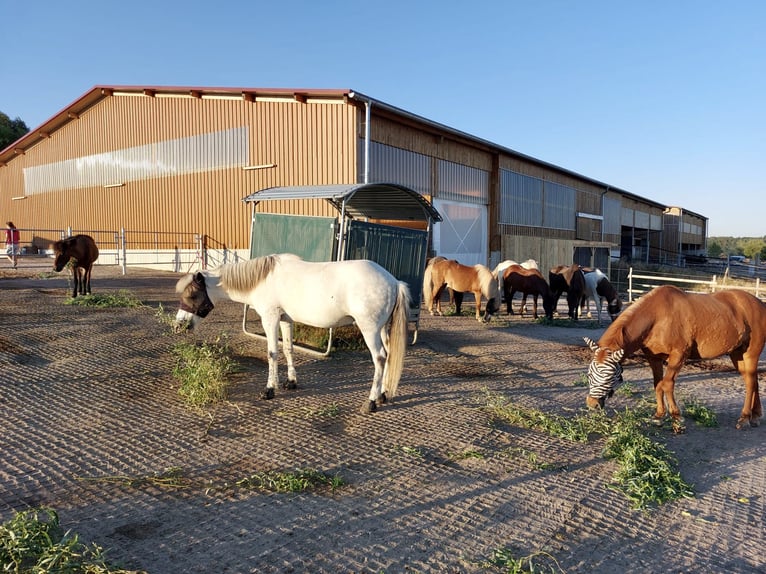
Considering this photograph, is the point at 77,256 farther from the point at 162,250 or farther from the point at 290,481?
the point at 162,250

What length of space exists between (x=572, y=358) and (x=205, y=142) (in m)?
16.6

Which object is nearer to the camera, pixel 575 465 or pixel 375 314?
pixel 575 465

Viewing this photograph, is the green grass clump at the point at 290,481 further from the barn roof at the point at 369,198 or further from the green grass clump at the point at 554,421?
the barn roof at the point at 369,198

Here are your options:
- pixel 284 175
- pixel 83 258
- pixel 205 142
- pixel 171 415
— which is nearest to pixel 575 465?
pixel 171 415

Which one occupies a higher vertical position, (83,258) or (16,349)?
(83,258)

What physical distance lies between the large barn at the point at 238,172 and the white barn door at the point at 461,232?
81mm

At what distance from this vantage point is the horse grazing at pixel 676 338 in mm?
4926

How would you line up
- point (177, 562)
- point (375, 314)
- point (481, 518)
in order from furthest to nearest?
1. point (375, 314)
2. point (481, 518)
3. point (177, 562)

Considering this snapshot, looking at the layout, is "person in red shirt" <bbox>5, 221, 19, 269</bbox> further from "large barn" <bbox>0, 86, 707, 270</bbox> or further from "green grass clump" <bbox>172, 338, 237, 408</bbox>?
"green grass clump" <bbox>172, 338, 237, 408</bbox>

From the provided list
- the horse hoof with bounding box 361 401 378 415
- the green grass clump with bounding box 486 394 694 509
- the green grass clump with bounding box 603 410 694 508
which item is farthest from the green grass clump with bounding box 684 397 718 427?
the horse hoof with bounding box 361 401 378 415

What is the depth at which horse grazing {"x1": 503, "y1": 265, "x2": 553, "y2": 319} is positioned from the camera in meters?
13.5

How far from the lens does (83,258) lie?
36.9 feet

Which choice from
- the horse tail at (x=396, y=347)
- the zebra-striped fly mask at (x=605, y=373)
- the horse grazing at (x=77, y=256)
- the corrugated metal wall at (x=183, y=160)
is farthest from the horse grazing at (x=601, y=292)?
the horse grazing at (x=77, y=256)

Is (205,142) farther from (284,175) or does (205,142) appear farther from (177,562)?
(177,562)
